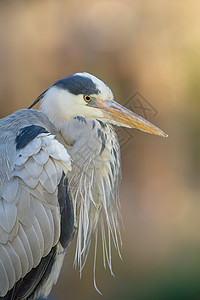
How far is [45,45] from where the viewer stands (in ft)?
11.9

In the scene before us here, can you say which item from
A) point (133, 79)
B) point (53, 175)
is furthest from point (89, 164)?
point (133, 79)

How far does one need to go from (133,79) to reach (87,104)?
2.35 metres

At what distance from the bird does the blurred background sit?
1.95m

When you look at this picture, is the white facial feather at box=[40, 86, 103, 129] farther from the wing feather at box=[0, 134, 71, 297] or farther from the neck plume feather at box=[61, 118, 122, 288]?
the wing feather at box=[0, 134, 71, 297]

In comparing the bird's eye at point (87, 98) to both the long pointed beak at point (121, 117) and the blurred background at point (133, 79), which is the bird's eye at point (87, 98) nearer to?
the long pointed beak at point (121, 117)

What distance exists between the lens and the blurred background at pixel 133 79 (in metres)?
3.47

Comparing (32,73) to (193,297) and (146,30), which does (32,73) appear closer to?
(146,30)

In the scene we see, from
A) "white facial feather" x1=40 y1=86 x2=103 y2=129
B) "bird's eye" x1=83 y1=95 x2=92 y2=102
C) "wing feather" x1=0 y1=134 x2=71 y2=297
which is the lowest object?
"wing feather" x1=0 y1=134 x2=71 y2=297

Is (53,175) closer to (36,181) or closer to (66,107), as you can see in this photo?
(36,181)

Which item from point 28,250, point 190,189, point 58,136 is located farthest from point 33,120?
point 190,189

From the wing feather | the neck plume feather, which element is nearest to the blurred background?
the neck plume feather

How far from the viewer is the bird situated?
4.40 feet

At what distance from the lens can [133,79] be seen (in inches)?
149

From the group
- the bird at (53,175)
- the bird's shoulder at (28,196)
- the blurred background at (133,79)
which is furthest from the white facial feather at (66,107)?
the blurred background at (133,79)
